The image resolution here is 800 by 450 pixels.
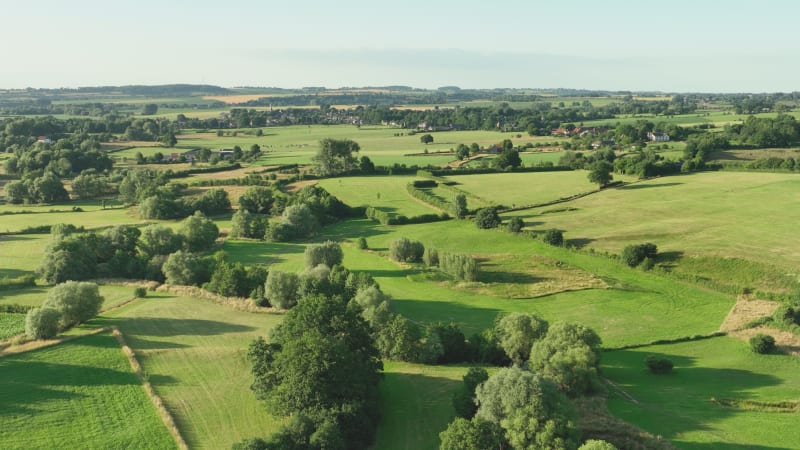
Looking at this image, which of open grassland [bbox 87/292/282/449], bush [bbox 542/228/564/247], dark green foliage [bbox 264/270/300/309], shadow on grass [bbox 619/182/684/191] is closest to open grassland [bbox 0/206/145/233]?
open grassland [bbox 87/292/282/449]

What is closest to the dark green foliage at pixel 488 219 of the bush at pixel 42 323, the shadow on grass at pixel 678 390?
the shadow on grass at pixel 678 390

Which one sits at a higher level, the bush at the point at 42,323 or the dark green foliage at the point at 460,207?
the dark green foliage at the point at 460,207

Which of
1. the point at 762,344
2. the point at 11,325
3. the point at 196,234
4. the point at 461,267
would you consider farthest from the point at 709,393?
the point at 196,234

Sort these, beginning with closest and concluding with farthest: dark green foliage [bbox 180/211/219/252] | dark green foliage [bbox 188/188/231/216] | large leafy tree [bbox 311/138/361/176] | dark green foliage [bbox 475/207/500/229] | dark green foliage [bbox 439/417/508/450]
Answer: dark green foliage [bbox 439/417/508/450], dark green foliage [bbox 180/211/219/252], dark green foliage [bbox 475/207/500/229], dark green foliage [bbox 188/188/231/216], large leafy tree [bbox 311/138/361/176]

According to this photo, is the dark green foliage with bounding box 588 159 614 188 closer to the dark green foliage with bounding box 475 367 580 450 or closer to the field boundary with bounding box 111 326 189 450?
the dark green foliage with bounding box 475 367 580 450

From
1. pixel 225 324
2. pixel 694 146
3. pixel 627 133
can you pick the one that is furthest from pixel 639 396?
pixel 627 133

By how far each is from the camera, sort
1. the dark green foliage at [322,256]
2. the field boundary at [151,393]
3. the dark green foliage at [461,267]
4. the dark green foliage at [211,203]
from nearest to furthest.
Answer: the field boundary at [151,393] < the dark green foliage at [461,267] < the dark green foliage at [322,256] < the dark green foliage at [211,203]

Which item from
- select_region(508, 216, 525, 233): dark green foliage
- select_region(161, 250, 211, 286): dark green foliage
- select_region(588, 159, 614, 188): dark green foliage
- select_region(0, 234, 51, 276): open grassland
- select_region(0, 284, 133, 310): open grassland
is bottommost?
select_region(0, 284, 133, 310): open grassland

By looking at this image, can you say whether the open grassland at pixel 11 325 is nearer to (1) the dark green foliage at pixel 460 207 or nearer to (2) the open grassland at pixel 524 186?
(1) the dark green foliage at pixel 460 207
